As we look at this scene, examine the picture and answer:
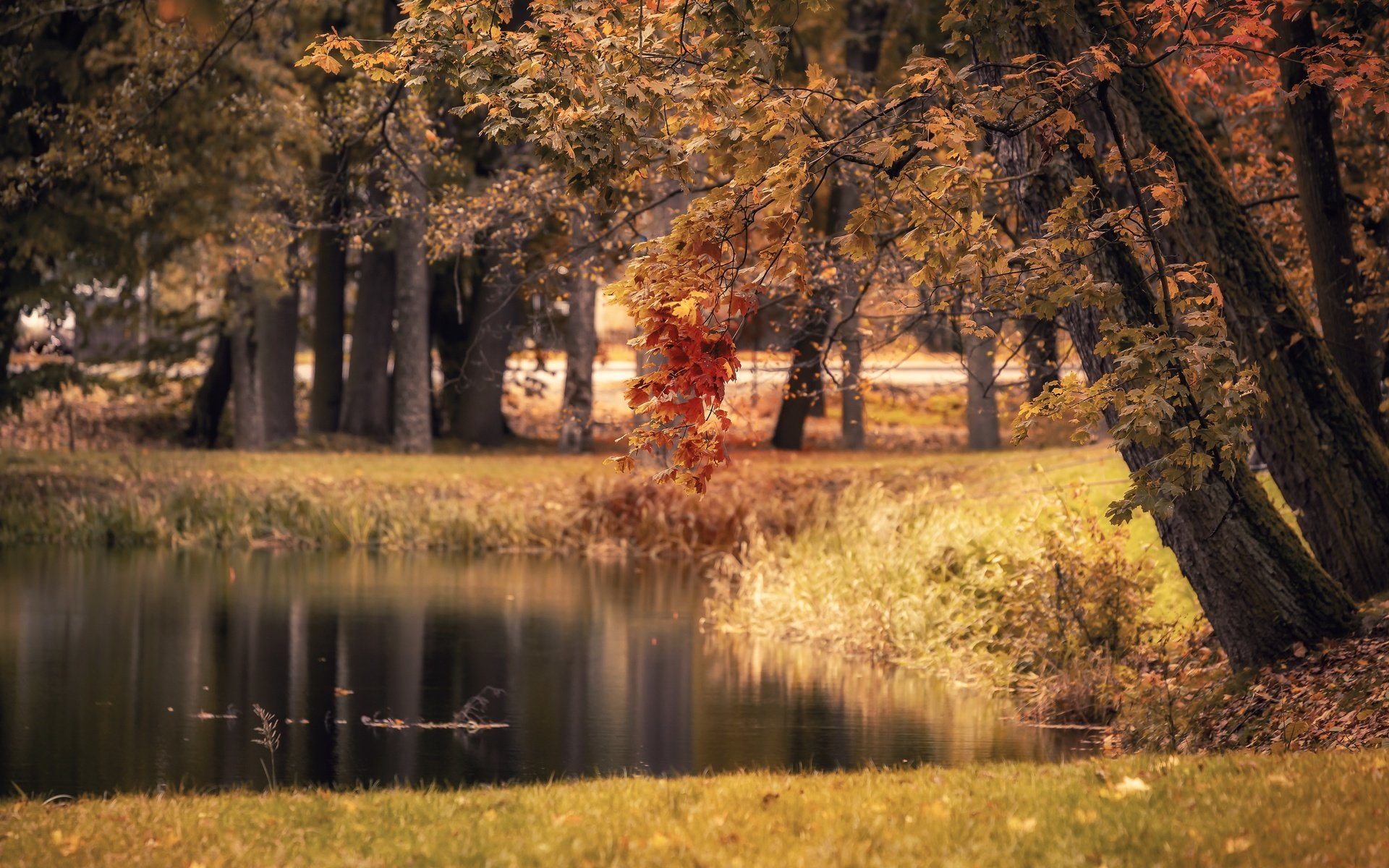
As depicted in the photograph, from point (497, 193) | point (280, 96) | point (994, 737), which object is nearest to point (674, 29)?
point (994, 737)

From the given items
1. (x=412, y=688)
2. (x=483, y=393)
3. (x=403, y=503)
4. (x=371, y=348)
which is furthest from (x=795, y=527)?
(x=371, y=348)

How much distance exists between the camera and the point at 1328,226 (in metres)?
11.1

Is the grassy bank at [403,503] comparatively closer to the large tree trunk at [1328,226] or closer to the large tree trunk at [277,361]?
the large tree trunk at [277,361]

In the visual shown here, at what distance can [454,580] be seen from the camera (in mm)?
20516

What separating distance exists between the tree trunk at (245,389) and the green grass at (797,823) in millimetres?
21577

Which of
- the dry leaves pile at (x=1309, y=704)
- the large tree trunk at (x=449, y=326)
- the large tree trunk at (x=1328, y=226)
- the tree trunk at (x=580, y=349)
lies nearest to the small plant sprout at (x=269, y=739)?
the dry leaves pile at (x=1309, y=704)

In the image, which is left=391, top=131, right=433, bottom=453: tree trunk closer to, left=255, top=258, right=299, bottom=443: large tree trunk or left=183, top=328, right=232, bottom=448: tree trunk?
left=255, top=258, right=299, bottom=443: large tree trunk

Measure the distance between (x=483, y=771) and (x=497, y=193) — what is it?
5929mm

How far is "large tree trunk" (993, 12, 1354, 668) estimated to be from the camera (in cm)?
919

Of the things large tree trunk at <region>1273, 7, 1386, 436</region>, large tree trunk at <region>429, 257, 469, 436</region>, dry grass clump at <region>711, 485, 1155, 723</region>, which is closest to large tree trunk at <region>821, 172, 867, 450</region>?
dry grass clump at <region>711, 485, 1155, 723</region>

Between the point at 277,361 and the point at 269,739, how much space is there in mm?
20291

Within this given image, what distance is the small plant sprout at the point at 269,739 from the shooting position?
9.95 m

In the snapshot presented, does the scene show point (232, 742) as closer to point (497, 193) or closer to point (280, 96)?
point (497, 193)

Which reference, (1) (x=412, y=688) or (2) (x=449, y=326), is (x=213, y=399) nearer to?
(2) (x=449, y=326)
